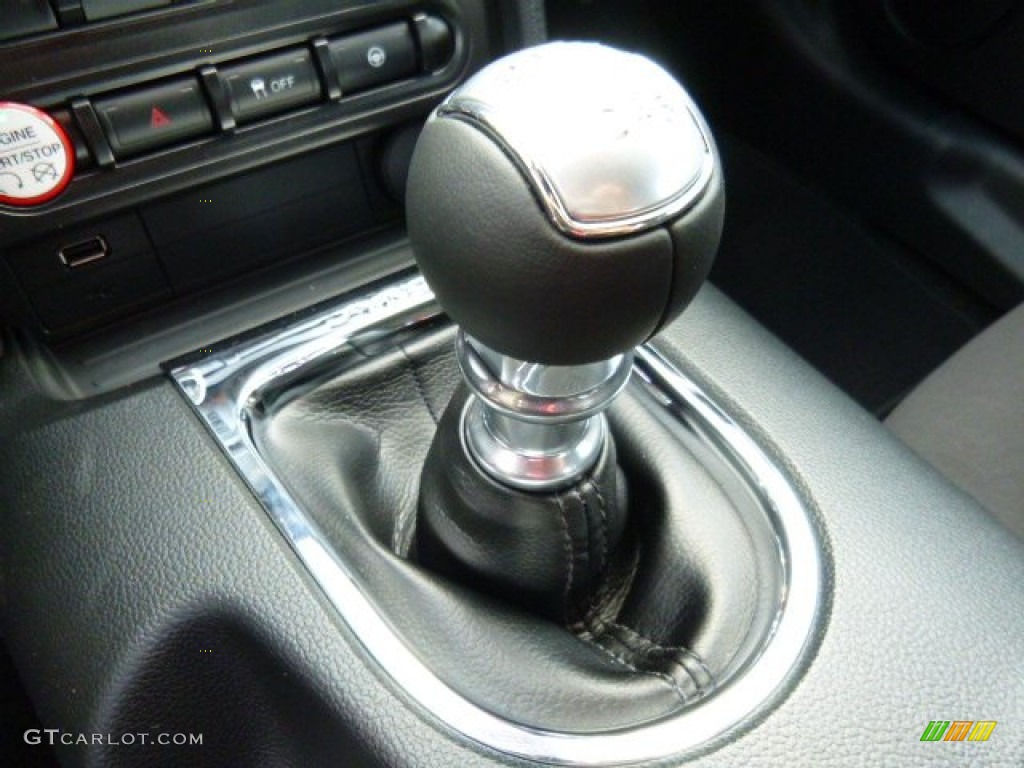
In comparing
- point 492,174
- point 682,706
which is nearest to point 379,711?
point 682,706

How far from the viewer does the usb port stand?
1.95 feet

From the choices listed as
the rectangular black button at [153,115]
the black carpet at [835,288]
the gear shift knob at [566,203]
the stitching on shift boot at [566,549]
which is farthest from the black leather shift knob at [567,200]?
the black carpet at [835,288]

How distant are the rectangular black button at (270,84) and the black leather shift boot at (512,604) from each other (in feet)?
0.59

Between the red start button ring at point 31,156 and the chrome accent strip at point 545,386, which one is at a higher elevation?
the red start button ring at point 31,156

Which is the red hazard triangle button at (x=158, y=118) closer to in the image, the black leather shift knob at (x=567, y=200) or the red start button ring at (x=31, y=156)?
the red start button ring at (x=31, y=156)

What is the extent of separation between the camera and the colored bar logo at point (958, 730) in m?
0.45

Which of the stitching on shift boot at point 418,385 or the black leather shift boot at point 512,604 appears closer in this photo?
the black leather shift boot at point 512,604

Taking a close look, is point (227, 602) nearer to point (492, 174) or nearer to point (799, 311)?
point (492, 174)

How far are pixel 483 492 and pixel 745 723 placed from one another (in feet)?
0.59

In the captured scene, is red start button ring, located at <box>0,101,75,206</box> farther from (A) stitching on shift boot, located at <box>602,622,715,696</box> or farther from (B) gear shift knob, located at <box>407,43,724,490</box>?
(A) stitching on shift boot, located at <box>602,622,715,696</box>

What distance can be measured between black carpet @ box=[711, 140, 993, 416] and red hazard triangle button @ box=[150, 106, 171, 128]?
0.86 meters

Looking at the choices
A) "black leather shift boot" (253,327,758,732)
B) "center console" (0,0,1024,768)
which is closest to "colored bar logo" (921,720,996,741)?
"center console" (0,0,1024,768)

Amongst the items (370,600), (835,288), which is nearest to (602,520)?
(370,600)

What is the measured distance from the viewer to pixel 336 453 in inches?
24.4
